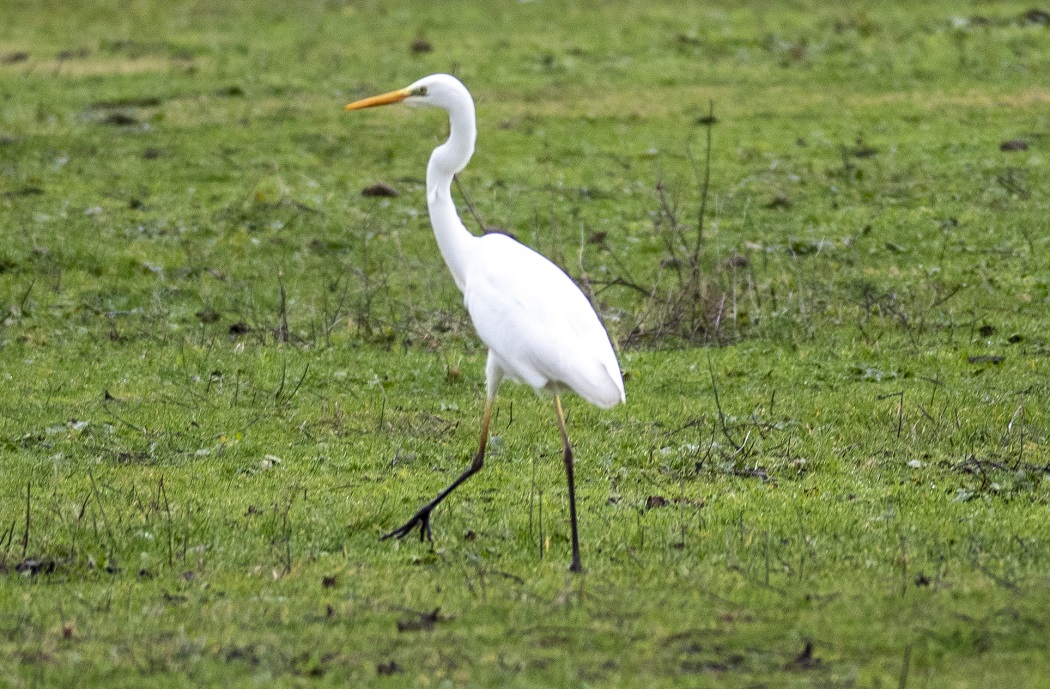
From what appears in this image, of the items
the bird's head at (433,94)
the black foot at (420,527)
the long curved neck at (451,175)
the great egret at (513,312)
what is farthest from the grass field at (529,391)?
the bird's head at (433,94)

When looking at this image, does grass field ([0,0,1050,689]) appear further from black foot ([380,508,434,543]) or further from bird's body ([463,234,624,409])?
bird's body ([463,234,624,409])

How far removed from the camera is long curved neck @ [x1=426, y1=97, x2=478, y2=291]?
7008 mm

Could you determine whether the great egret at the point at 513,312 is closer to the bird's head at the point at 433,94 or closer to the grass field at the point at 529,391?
the bird's head at the point at 433,94

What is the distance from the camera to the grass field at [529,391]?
5078 mm

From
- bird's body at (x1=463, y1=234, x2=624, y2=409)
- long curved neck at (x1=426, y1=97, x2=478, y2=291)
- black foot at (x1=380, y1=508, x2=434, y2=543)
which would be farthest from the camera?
long curved neck at (x1=426, y1=97, x2=478, y2=291)

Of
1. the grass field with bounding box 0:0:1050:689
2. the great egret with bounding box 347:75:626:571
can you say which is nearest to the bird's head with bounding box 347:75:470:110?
the great egret with bounding box 347:75:626:571

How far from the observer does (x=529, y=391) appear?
30.1 feet

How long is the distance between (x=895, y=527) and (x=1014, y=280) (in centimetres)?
597

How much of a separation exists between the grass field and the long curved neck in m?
1.23

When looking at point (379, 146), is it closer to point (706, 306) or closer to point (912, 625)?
point (706, 306)

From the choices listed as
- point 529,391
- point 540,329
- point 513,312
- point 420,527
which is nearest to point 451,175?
point 513,312

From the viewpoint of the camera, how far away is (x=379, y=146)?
56.2 feet

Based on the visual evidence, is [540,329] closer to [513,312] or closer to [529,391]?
[513,312]

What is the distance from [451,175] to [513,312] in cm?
104
